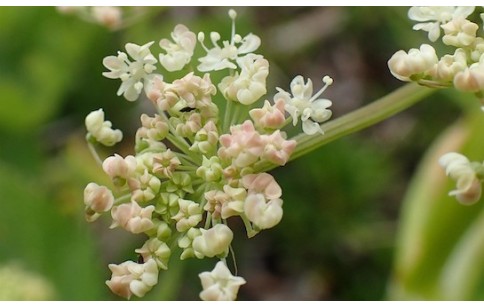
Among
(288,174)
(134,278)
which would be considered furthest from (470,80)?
(288,174)

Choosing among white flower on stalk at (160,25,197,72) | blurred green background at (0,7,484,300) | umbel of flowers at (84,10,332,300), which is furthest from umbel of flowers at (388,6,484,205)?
blurred green background at (0,7,484,300)

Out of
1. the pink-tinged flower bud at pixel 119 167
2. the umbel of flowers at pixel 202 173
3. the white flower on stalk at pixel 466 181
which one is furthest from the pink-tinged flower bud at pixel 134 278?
the white flower on stalk at pixel 466 181

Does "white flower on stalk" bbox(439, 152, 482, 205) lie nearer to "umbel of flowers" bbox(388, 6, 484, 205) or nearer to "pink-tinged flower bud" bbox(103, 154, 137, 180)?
"umbel of flowers" bbox(388, 6, 484, 205)

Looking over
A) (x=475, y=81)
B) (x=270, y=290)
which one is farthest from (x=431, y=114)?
(x=475, y=81)

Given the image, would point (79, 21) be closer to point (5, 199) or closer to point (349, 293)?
point (5, 199)

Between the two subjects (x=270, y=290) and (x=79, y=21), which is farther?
(x=270, y=290)

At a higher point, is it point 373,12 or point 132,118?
point 373,12
